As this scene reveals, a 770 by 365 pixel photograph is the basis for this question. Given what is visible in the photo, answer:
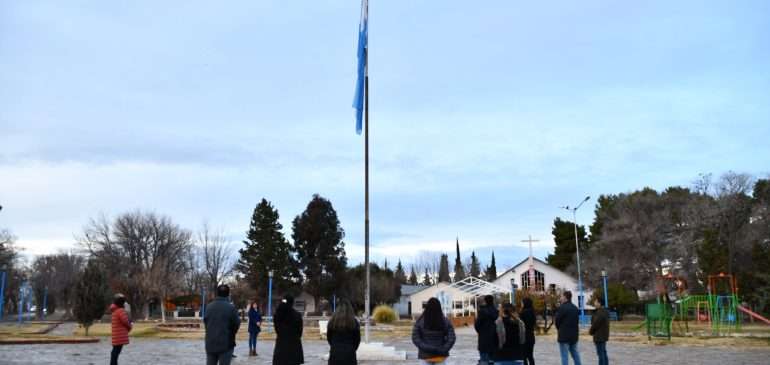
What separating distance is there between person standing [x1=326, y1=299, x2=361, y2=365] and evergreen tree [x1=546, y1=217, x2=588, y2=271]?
7240cm

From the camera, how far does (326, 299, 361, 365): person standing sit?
8078mm

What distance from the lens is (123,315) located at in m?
12.4

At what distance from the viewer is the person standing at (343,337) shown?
26.5 feet

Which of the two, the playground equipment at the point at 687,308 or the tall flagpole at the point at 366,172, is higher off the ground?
Answer: the tall flagpole at the point at 366,172

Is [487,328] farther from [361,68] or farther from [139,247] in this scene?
[139,247]

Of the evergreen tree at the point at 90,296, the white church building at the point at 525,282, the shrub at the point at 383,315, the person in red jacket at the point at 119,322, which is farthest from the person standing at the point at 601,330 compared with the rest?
the white church building at the point at 525,282

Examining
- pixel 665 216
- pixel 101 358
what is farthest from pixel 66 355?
pixel 665 216

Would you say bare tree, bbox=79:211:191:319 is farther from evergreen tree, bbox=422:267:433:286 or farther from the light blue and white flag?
evergreen tree, bbox=422:267:433:286

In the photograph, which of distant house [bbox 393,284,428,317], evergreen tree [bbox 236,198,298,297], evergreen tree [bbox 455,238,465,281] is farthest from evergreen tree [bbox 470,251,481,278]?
evergreen tree [bbox 236,198,298,297]

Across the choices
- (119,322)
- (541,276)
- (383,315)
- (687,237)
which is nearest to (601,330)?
(119,322)

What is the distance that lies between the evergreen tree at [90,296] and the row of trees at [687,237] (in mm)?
34492

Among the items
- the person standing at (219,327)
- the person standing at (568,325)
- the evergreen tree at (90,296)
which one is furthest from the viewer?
the evergreen tree at (90,296)

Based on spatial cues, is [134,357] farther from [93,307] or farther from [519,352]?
[93,307]

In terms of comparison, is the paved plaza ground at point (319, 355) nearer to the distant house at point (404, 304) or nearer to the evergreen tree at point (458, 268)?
the distant house at point (404, 304)
